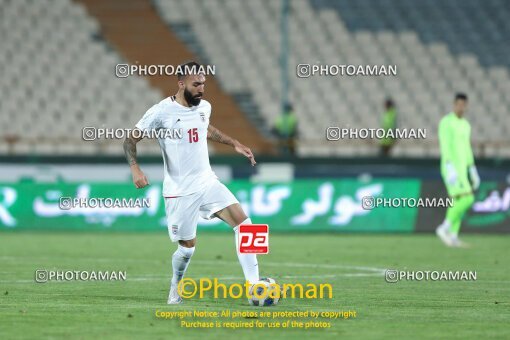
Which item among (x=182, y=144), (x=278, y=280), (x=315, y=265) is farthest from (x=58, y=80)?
(x=182, y=144)

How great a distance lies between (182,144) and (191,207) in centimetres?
56

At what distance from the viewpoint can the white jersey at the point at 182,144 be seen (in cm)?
1053

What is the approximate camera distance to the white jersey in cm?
1053

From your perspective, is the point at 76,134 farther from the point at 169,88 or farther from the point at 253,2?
the point at 253,2

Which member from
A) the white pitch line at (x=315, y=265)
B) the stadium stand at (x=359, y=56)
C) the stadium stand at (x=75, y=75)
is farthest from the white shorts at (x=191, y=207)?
the stadium stand at (x=359, y=56)

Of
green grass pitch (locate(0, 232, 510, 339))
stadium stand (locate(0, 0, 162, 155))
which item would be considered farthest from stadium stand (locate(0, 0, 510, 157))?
green grass pitch (locate(0, 232, 510, 339))

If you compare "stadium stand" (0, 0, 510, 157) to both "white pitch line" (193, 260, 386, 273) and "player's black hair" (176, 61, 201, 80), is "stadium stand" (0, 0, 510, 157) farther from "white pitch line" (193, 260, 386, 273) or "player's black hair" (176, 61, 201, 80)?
"player's black hair" (176, 61, 201, 80)

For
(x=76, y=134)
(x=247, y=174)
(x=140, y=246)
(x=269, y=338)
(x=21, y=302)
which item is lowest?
(x=269, y=338)

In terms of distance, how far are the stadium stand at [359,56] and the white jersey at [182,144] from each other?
18755 millimetres

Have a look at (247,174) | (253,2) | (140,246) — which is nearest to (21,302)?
(140,246)

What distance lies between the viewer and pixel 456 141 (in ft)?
62.1

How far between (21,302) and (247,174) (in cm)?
1323

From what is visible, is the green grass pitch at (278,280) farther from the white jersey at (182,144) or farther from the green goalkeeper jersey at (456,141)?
the green goalkeeper jersey at (456,141)

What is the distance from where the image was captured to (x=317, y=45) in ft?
104
